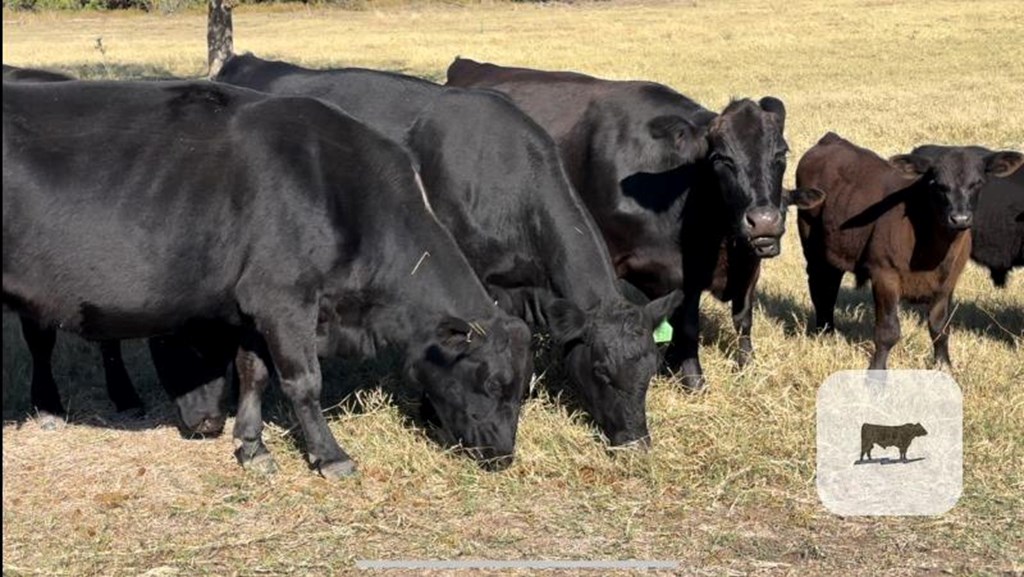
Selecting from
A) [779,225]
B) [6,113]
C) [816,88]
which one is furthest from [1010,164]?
[816,88]

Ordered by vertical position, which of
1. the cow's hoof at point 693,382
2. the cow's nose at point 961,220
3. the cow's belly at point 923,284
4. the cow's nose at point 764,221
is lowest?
the cow's hoof at point 693,382

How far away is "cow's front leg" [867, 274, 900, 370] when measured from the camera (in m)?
8.33

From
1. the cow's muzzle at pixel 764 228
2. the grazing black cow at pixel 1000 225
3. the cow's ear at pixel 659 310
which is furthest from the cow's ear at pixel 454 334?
the grazing black cow at pixel 1000 225

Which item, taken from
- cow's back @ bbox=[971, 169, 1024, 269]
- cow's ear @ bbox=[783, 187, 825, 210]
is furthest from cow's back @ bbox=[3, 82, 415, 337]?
cow's back @ bbox=[971, 169, 1024, 269]

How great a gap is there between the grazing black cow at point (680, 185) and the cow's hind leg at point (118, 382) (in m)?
3.05

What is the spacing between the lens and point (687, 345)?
27.6 feet

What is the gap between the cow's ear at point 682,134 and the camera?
803 centimetres

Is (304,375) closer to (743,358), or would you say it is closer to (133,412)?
(133,412)

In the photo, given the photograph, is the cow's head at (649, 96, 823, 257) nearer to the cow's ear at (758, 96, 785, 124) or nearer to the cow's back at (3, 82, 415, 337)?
the cow's ear at (758, 96, 785, 124)

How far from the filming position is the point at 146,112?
22.1 feet

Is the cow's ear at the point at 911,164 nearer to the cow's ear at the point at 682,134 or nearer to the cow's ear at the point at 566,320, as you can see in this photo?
the cow's ear at the point at 682,134

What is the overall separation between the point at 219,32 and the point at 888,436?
22278 millimetres

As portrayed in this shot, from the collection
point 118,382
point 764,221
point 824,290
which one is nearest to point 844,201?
point 824,290

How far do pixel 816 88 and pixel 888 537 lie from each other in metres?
21.6
